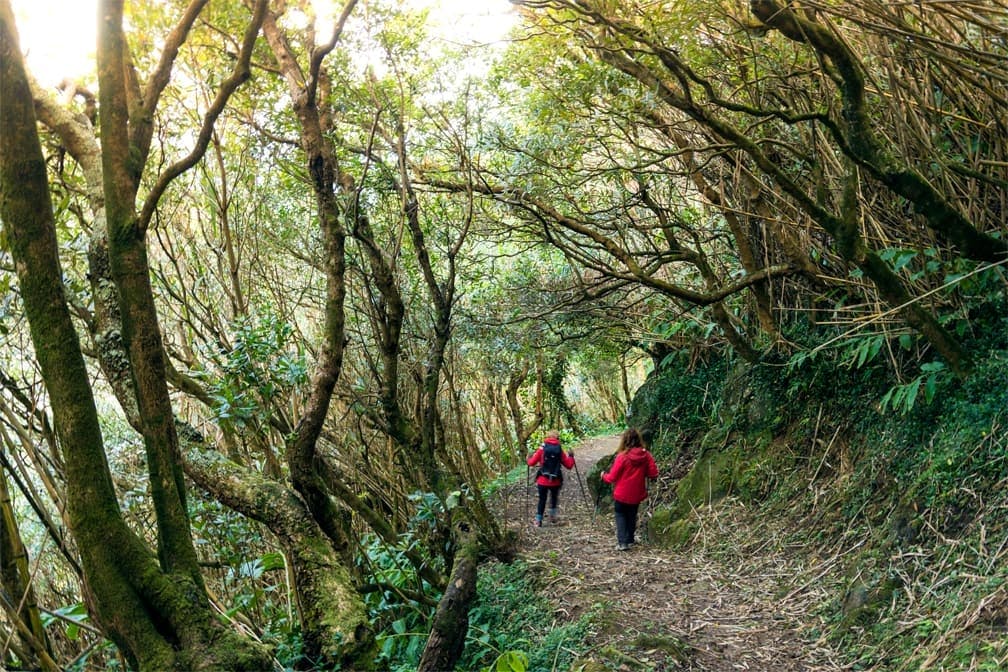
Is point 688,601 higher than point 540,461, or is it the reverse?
point 540,461

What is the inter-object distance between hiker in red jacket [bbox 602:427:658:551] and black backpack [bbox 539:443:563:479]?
167 centimetres

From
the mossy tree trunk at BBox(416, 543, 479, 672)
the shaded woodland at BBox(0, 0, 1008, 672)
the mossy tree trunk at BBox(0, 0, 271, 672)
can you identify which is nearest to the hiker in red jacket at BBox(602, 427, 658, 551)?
the shaded woodland at BBox(0, 0, 1008, 672)

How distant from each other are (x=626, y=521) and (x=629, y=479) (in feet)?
1.96

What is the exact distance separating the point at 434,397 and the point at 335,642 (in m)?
3.16

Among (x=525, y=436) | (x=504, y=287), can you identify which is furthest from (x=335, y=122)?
(x=525, y=436)

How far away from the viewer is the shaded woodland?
281cm

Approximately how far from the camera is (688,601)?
6379 mm

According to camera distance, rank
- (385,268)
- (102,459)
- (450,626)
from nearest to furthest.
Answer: (102,459) < (450,626) < (385,268)

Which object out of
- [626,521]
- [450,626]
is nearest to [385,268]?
[450,626]

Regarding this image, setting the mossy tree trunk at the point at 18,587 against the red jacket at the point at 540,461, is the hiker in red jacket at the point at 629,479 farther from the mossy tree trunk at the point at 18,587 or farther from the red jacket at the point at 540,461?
the mossy tree trunk at the point at 18,587

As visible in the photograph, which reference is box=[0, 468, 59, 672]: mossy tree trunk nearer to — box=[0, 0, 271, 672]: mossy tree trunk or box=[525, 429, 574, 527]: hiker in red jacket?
box=[0, 0, 271, 672]: mossy tree trunk

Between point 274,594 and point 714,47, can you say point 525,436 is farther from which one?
point 714,47

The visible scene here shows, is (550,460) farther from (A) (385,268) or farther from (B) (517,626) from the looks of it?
(A) (385,268)

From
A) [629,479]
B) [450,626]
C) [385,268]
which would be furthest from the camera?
[629,479]
